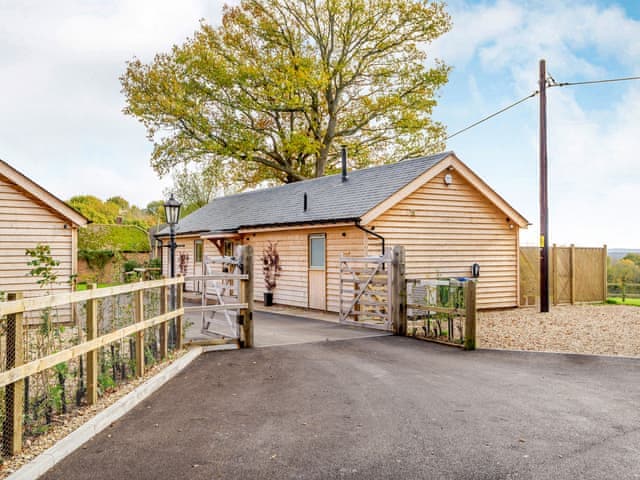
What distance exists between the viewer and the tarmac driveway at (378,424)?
402cm

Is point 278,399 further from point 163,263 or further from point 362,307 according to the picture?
point 163,263

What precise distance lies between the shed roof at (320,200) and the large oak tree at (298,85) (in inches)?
219

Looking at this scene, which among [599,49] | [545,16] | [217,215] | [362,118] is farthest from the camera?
[362,118]

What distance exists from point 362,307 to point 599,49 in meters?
12.5

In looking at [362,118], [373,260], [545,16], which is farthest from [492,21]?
[362,118]

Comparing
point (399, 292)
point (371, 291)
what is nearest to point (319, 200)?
point (371, 291)

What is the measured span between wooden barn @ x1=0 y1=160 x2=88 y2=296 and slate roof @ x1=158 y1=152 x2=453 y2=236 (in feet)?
21.4

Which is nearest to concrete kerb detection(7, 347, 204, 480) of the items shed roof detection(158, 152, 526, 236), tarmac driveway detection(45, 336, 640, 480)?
tarmac driveway detection(45, 336, 640, 480)

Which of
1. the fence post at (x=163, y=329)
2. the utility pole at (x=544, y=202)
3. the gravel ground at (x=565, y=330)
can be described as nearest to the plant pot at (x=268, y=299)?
the gravel ground at (x=565, y=330)

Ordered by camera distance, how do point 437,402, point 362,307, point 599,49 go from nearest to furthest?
point 437,402
point 362,307
point 599,49

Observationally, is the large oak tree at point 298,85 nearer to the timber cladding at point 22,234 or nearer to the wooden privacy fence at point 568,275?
the wooden privacy fence at point 568,275

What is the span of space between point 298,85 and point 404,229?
15085mm

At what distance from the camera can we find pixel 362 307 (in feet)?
45.3

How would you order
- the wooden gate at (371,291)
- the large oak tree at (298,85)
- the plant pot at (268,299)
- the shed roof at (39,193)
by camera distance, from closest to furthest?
the wooden gate at (371,291) → the shed roof at (39,193) → the plant pot at (268,299) → the large oak tree at (298,85)
